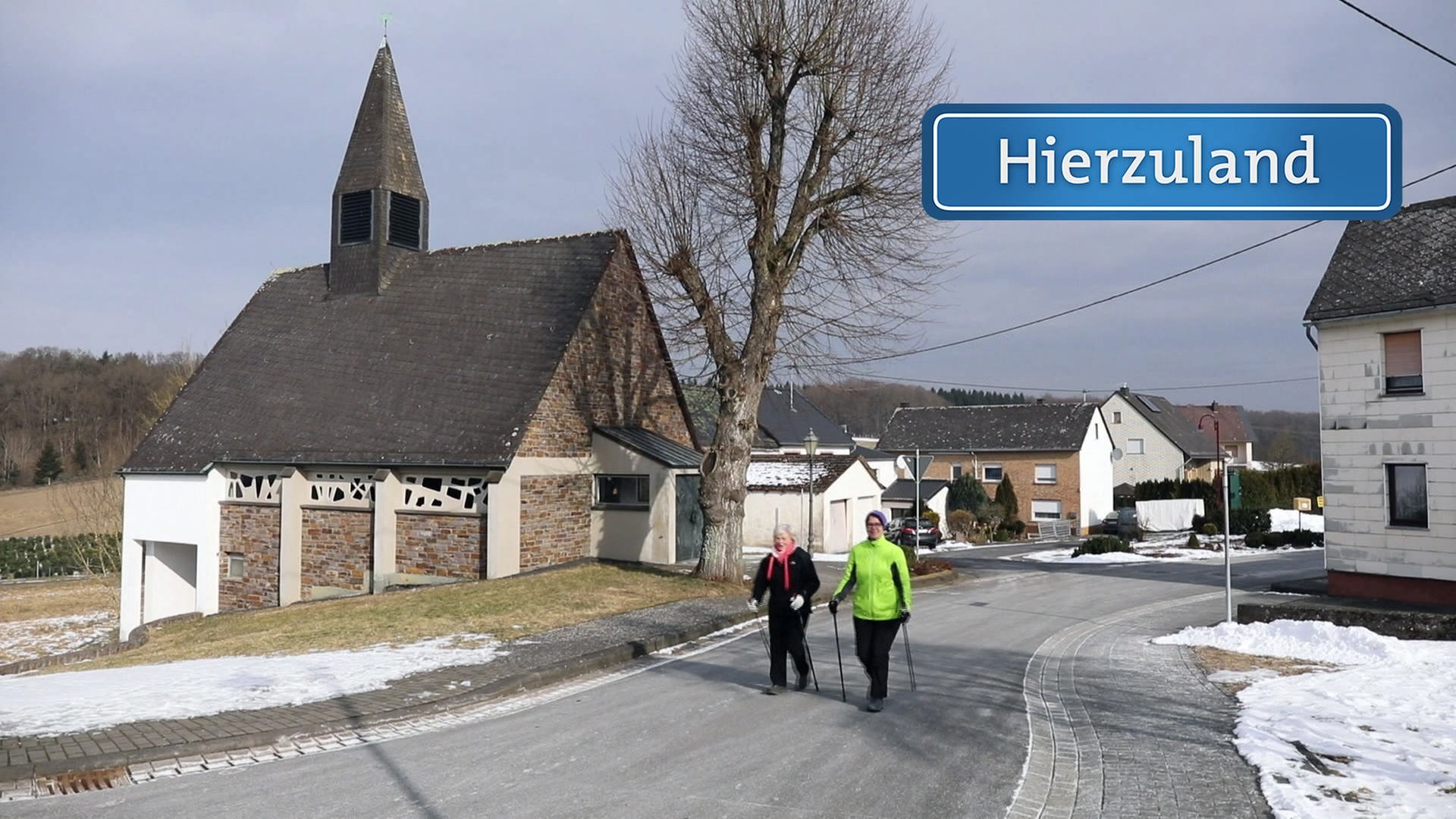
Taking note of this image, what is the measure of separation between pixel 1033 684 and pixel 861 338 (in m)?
9.37

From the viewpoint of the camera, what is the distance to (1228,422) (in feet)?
288

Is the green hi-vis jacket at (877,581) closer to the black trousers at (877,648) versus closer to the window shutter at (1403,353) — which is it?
the black trousers at (877,648)

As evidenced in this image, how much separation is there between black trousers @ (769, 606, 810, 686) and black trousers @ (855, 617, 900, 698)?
0.72m

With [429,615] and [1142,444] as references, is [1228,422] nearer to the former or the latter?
[1142,444]

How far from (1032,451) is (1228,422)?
41.0 m

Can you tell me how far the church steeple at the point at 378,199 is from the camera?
87.2 ft

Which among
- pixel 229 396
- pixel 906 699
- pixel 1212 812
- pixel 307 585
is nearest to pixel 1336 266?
pixel 906 699

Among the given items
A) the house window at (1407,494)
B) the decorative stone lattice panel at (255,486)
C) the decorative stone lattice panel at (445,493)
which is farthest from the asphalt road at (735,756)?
the decorative stone lattice panel at (255,486)

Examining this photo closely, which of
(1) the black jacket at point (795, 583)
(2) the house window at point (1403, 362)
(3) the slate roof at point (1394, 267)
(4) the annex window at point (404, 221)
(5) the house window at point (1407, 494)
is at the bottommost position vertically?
(1) the black jacket at point (795, 583)

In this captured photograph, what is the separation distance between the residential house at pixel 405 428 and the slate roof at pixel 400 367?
58mm

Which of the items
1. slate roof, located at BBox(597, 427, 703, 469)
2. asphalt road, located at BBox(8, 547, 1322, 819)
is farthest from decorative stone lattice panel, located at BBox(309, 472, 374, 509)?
asphalt road, located at BBox(8, 547, 1322, 819)

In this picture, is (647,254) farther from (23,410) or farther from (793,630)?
(23,410)

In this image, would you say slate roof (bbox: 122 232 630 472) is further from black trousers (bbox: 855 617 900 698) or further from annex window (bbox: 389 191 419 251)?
black trousers (bbox: 855 617 900 698)

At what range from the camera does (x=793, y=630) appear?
9531 mm
